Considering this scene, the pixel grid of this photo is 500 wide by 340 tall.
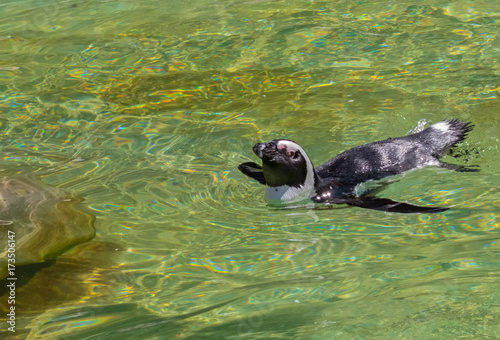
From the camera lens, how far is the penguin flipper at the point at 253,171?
482 cm

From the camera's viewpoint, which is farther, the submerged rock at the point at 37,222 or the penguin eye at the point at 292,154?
the penguin eye at the point at 292,154

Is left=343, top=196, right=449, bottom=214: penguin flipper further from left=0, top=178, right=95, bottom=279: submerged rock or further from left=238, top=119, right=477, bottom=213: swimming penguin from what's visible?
left=0, top=178, right=95, bottom=279: submerged rock

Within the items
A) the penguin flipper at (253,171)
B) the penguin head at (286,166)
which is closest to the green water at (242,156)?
the penguin flipper at (253,171)

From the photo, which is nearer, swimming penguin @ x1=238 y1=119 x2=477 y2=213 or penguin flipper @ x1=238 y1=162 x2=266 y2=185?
swimming penguin @ x1=238 y1=119 x2=477 y2=213

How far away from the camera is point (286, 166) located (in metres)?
4.42

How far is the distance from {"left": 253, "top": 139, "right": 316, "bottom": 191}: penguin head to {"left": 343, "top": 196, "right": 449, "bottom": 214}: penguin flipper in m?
0.33

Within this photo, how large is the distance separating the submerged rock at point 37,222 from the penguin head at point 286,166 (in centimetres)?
119

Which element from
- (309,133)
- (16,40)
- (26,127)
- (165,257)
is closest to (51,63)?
(16,40)

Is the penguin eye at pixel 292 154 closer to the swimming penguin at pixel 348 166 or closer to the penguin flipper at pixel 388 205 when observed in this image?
the swimming penguin at pixel 348 166

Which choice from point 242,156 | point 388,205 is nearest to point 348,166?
point 388,205

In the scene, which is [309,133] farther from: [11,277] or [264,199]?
[11,277]

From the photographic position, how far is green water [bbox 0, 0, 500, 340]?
3.04 metres

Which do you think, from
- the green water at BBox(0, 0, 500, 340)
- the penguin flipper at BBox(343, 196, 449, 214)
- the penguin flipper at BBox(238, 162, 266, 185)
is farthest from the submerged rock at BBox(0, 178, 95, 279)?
the penguin flipper at BBox(343, 196, 449, 214)

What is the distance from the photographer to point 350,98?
20.1 feet
